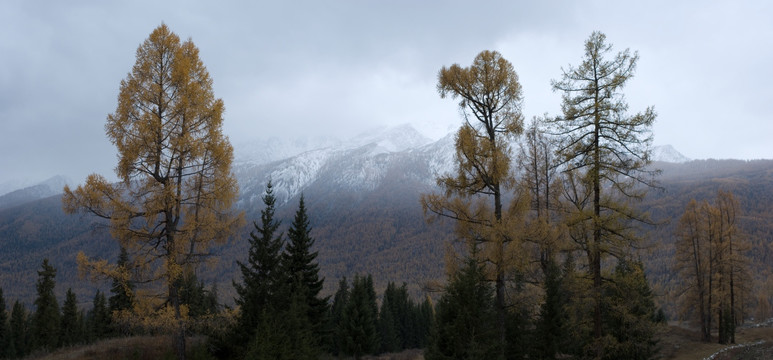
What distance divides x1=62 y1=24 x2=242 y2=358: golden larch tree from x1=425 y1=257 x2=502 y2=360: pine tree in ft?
25.1

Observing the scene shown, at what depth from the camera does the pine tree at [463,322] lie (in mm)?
12180

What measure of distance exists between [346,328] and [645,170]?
1139 inches

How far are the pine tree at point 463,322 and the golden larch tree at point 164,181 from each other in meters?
7.64

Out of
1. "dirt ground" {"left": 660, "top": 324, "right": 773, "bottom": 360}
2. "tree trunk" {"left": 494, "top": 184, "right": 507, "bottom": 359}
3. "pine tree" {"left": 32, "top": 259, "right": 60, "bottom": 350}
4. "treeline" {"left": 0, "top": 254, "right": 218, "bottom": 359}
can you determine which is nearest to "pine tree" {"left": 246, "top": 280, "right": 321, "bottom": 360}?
"tree trunk" {"left": 494, "top": 184, "right": 507, "bottom": 359}

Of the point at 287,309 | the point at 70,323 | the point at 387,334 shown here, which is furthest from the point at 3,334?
the point at 287,309

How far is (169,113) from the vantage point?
1410cm

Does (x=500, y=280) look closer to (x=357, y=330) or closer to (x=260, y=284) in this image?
(x=260, y=284)

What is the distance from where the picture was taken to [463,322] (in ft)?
40.3

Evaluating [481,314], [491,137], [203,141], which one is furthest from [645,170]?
[203,141]

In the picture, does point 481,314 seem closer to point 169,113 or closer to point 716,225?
point 169,113

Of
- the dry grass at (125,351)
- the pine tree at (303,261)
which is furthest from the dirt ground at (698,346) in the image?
the dry grass at (125,351)

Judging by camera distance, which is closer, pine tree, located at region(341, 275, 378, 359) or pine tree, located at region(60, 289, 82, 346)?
pine tree, located at region(341, 275, 378, 359)

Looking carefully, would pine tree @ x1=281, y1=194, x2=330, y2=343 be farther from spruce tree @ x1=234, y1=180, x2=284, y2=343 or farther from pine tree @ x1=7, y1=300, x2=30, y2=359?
pine tree @ x1=7, y1=300, x2=30, y2=359

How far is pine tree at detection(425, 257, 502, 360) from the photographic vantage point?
1218cm
